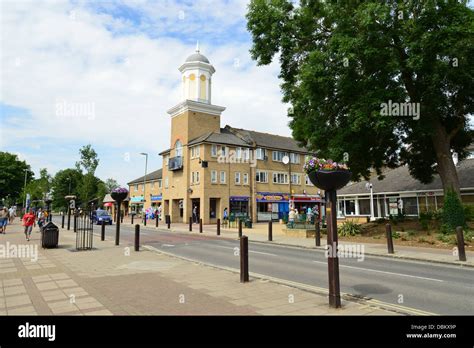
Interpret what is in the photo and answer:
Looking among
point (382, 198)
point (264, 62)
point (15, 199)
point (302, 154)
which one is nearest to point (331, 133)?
point (264, 62)

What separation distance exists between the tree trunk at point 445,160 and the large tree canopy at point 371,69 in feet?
0.17

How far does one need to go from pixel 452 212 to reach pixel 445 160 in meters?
2.88

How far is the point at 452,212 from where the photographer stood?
55.7 ft

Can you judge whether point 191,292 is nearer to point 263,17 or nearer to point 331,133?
point 331,133

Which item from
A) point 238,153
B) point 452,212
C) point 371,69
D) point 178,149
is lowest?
point 452,212

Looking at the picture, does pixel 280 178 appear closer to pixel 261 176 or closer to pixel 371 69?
pixel 261 176

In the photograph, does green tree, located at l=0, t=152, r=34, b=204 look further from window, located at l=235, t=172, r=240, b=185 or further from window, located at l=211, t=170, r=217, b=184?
window, located at l=235, t=172, r=240, b=185

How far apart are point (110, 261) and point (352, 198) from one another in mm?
30828

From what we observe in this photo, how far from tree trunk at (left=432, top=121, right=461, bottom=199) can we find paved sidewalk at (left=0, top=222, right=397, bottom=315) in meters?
14.2

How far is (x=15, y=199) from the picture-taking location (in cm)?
7844

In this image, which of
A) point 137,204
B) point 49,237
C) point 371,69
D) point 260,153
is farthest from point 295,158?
point 49,237

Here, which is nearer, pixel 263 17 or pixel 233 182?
pixel 263 17

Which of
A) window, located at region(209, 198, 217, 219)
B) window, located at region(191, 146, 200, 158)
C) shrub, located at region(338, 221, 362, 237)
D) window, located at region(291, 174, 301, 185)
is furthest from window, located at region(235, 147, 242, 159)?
shrub, located at region(338, 221, 362, 237)

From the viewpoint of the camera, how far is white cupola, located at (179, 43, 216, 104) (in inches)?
1732
